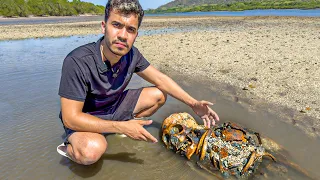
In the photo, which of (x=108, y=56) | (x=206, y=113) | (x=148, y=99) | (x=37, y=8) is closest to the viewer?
(x=108, y=56)

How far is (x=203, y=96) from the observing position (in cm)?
511

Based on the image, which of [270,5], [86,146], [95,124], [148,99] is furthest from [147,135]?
[270,5]

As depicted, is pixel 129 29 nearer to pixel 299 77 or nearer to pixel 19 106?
pixel 19 106

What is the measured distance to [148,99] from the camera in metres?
3.68

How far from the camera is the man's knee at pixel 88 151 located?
2.66 m

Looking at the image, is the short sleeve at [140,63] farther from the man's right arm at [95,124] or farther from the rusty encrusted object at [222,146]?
the man's right arm at [95,124]

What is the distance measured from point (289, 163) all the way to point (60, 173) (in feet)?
8.67

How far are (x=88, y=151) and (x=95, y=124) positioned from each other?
1.04ft

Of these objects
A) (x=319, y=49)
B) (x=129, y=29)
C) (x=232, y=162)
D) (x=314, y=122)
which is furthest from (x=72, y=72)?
(x=319, y=49)

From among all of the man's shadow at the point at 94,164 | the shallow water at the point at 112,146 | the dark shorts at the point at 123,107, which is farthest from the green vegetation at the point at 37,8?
the man's shadow at the point at 94,164

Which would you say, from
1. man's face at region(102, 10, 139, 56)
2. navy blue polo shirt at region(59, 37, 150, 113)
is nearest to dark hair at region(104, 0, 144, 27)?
man's face at region(102, 10, 139, 56)

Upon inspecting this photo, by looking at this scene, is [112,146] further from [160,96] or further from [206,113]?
[206,113]

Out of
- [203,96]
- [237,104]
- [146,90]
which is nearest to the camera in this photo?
[146,90]

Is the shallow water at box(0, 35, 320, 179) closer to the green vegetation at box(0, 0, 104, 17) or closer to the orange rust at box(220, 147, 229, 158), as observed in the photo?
the orange rust at box(220, 147, 229, 158)
